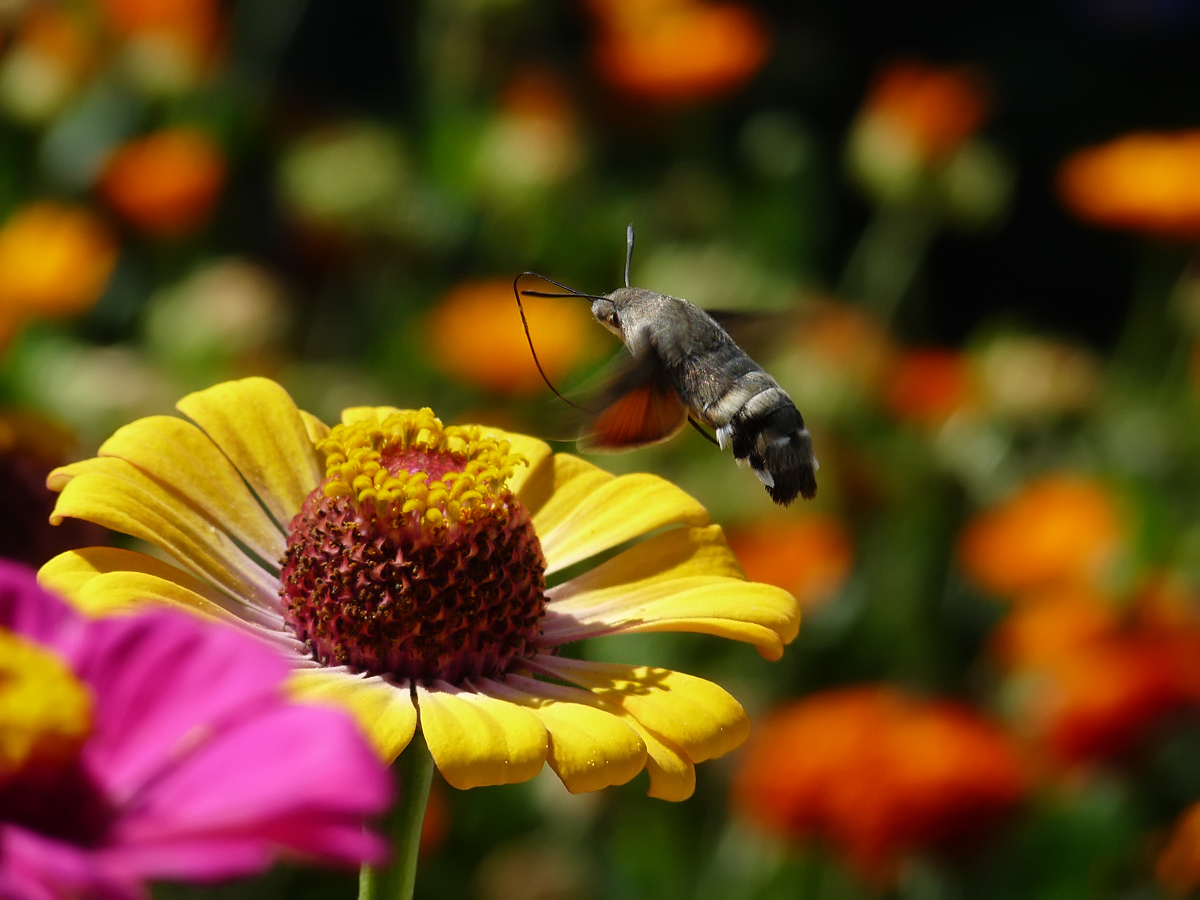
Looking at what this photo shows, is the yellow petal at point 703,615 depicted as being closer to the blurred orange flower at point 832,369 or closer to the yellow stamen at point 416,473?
the yellow stamen at point 416,473

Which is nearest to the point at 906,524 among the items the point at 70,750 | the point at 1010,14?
the point at 70,750

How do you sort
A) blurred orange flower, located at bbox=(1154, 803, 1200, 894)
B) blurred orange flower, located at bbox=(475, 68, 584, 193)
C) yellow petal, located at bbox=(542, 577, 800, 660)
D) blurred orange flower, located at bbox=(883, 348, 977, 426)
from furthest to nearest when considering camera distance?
blurred orange flower, located at bbox=(475, 68, 584, 193) → blurred orange flower, located at bbox=(883, 348, 977, 426) → blurred orange flower, located at bbox=(1154, 803, 1200, 894) → yellow petal, located at bbox=(542, 577, 800, 660)

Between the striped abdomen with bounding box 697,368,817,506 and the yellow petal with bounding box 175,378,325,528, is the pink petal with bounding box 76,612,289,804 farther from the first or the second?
the striped abdomen with bounding box 697,368,817,506

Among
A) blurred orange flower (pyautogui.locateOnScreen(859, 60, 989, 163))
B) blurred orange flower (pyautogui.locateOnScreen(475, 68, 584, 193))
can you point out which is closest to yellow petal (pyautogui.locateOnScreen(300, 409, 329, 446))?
blurred orange flower (pyautogui.locateOnScreen(475, 68, 584, 193))

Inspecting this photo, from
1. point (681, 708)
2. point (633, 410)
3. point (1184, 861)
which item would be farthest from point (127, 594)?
point (1184, 861)

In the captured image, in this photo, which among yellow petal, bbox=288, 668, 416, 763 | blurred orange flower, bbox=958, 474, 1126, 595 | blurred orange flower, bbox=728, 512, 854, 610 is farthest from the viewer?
blurred orange flower, bbox=958, 474, 1126, 595

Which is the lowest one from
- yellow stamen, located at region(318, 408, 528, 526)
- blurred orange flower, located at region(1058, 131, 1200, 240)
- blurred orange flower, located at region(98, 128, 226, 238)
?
blurred orange flower, located at region(98, 128, 226, 238)

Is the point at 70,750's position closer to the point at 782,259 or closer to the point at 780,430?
the point at 780,430
